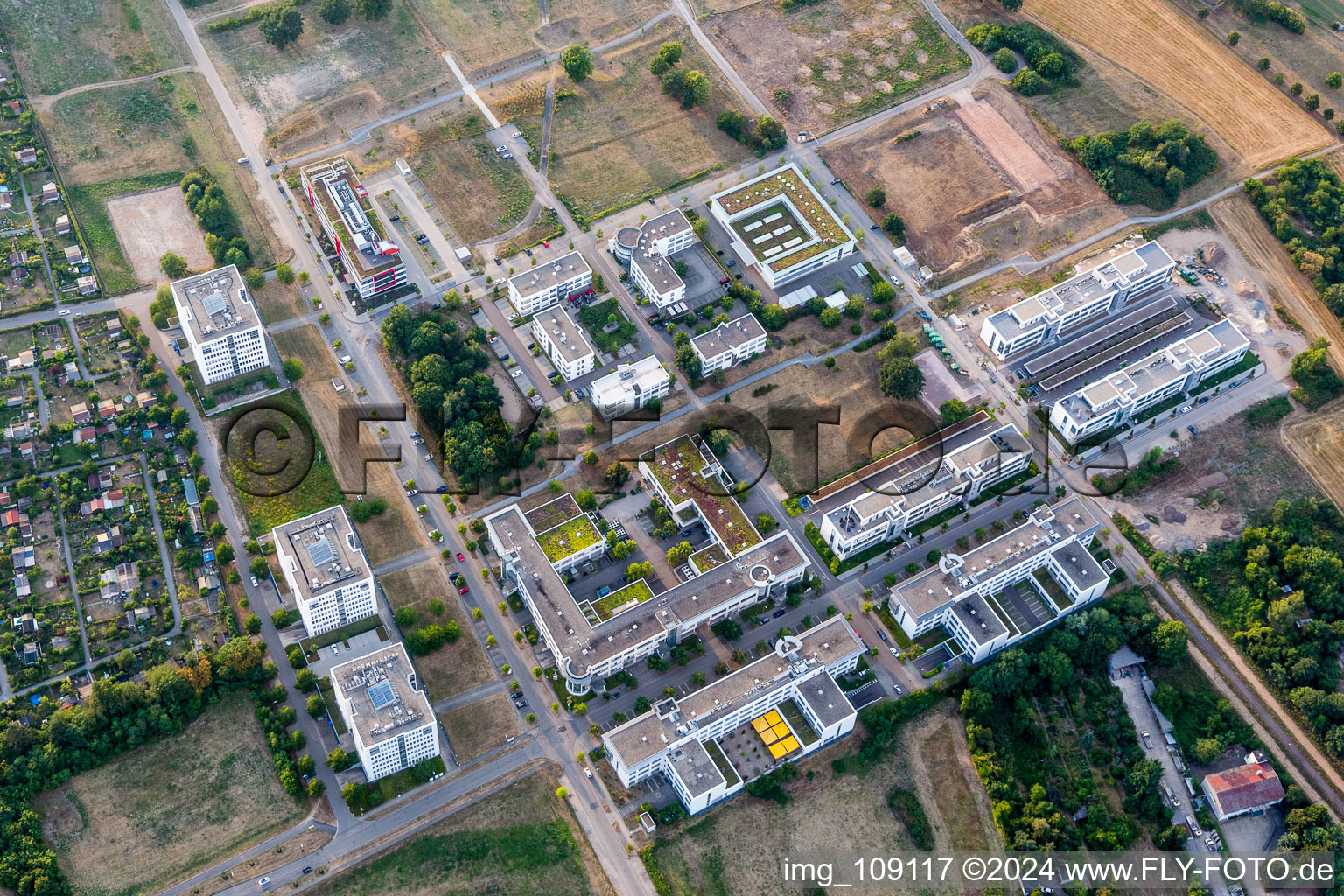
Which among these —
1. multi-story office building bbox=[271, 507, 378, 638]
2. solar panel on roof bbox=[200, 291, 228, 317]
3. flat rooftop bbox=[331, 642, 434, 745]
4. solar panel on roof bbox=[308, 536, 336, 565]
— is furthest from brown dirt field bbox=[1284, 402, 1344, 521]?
solar panel on roof bbox=[200, 291, 228, 317]

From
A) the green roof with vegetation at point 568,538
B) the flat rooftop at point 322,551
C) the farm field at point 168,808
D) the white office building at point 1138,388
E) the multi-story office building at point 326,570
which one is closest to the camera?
the farm field at point 168,808

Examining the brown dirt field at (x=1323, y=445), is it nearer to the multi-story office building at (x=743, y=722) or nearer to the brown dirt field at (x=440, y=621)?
the multi-story office building at (x=743, y=722)

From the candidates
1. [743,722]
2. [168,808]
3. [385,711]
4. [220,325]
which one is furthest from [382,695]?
[220,325]

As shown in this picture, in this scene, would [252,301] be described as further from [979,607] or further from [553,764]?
[979,607]

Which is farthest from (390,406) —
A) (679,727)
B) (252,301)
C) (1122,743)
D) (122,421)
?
(1122,743)

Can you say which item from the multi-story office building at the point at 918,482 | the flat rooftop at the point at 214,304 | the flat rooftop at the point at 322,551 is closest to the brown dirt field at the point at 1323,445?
the multi-story office building at the point at 918,482

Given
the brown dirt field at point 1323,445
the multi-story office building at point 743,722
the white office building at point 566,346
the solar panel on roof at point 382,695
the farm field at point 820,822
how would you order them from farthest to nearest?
1. the white office building at point 566,346
2. the brown dirt field at point 1323,445
3. the multi-story office building at point 743,722
4. the solar panel on roof at point 382,695
5. the farm field at point 820,822

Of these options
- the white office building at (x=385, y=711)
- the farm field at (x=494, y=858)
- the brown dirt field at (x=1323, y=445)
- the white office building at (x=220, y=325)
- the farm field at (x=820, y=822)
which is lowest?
the farm field at (x=820, y=822)
